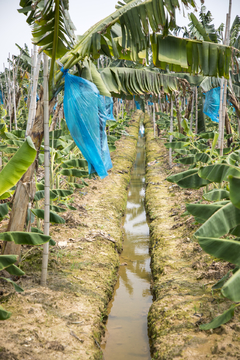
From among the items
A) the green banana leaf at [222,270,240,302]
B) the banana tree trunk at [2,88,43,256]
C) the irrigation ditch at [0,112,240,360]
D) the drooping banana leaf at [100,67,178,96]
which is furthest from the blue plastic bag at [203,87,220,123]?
the green banana leaf at [222,270,240,302]

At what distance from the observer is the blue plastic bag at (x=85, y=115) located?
3.54m

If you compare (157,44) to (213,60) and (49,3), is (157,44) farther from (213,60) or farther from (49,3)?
(49,3)

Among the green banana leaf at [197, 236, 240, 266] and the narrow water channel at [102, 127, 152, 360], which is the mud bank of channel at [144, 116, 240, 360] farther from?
the green banana leaf at [197, 236, 240, 266]

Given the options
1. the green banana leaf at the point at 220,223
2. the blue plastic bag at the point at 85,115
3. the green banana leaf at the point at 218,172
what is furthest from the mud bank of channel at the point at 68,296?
the green banana leaf at the point at 218,172

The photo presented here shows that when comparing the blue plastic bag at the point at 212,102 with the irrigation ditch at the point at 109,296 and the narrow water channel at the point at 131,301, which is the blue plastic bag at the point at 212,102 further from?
the narrow water channel at the point at 131,301

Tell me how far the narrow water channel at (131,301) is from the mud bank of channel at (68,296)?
209 mm

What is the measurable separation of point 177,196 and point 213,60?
14.3 feet

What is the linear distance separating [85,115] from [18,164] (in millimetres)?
1261

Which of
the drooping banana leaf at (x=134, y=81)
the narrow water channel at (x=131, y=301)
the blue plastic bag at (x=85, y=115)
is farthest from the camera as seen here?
the drooping banana leaf at (x=134, y=81)

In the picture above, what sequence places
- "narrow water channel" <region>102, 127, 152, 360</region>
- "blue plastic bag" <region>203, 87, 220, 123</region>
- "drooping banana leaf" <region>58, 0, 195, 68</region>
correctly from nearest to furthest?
"drooping banana leaf" <region>58, 0, 195, 68</region>
"narrow water channel" <region>102, 127, 152, 360</region>
"blue plastic bag" <region>203, 87, 220, 123</region>

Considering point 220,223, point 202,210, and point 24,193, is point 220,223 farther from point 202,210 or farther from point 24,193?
point 24,193

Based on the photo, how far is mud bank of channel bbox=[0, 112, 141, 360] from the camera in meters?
2.78

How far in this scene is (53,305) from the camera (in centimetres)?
336

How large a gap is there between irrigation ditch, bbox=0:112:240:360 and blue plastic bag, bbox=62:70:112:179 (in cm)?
160
